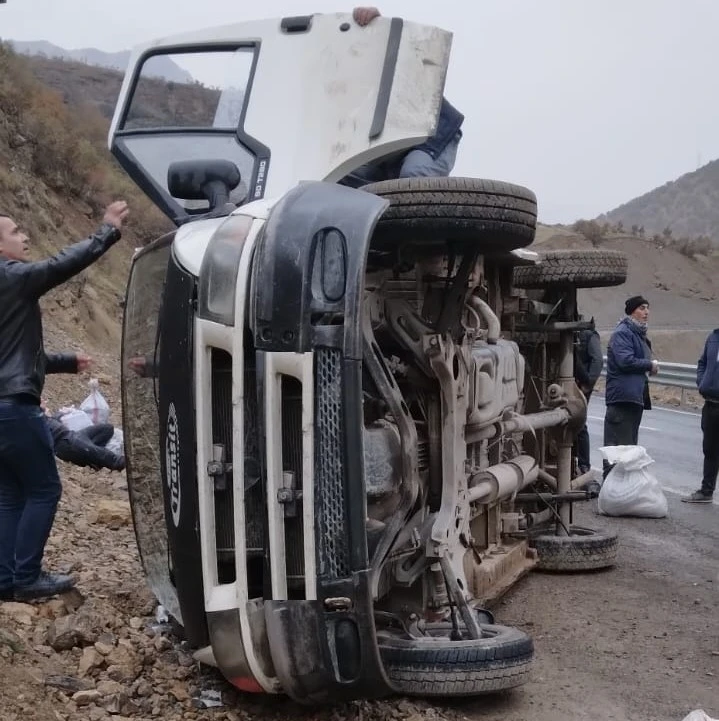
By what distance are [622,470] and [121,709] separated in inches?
210

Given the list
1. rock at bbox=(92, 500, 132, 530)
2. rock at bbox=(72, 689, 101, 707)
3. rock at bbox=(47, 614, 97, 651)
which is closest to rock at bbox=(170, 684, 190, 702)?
rock at bbox=(72, 689, 101, 707)

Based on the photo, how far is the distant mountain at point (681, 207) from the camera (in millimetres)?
91188

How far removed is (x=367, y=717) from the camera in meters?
3.50

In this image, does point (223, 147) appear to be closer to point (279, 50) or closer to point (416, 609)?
point (279, 50)

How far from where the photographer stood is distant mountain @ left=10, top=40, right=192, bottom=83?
5188 millimetres

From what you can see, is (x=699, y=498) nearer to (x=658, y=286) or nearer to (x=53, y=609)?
(x=53, y=609)

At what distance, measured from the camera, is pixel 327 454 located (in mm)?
3160

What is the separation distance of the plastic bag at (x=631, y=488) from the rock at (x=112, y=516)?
12.0 feet

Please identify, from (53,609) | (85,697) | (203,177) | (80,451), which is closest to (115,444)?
(80,451)

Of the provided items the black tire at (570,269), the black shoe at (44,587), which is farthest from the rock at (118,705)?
the black tire at (570,269)

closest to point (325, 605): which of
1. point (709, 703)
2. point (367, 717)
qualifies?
point (367, 717)

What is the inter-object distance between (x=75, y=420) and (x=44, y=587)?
384 cm

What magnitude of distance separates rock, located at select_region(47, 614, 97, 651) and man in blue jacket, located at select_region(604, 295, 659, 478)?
593cm

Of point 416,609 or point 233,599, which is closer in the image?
point 233,599
